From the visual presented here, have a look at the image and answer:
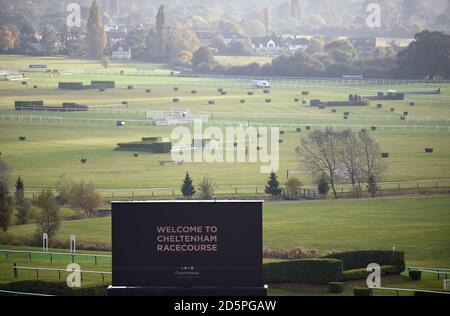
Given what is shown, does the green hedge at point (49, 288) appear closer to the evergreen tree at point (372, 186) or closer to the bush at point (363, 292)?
the bush at point (363, 292)

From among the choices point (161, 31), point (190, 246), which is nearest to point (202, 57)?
point (161, 31)

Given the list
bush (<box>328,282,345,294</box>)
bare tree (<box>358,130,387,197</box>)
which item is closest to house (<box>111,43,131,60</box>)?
bare tree (<box>358,130,387,197</box>)

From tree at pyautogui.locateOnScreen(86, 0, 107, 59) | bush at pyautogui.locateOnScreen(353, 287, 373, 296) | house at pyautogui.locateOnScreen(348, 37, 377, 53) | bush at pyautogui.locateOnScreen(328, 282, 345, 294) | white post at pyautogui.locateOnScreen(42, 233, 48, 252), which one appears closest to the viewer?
bush at pyautogui.locateOnScreen(353, 287, 373, 296)

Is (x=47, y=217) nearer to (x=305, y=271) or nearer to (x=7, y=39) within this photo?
(x=305, y=271)

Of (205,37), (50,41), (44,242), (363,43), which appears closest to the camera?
(44,242)

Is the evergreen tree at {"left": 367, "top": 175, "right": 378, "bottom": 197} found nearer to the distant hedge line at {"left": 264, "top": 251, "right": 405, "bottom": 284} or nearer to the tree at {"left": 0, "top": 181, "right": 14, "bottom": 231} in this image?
the tree at {"left": 0, "top": 181, "right": 14, "bottom": 231}

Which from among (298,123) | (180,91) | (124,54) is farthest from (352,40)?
(298,123)

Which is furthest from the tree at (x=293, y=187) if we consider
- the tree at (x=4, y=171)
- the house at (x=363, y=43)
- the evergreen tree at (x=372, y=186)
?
the house at (x=363, y=43)
